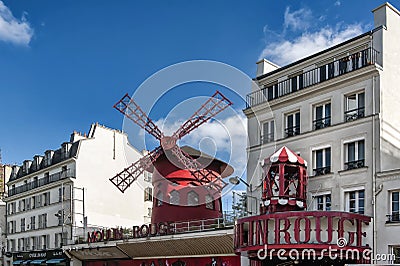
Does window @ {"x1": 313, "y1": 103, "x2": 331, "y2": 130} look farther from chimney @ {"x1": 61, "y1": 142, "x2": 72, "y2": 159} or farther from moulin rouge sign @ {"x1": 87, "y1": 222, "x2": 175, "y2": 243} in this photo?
chimney @ {"x1": 61, "y1": 142, "x2": 72, "y2": 159}

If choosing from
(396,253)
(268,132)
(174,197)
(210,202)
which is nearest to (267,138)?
(268,132)

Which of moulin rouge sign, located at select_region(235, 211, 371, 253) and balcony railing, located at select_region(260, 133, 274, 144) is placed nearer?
moulin rouge sign, located at select_region(235, 211, 371, 253)

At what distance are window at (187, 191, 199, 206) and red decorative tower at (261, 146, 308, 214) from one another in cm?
1103

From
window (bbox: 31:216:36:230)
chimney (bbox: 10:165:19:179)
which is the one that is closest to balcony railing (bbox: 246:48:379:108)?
window (bbox: 31:216:36:230)

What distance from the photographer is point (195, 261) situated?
2728 cm

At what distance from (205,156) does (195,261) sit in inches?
265

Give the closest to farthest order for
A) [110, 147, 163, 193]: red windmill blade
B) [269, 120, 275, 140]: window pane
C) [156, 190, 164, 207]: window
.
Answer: [269, 120, 275, 140]: window pane → [156, 190, 164, 207]: window → [110, 147, 163, 193]: red windmill blade

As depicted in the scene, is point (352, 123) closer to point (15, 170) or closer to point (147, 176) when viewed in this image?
point (147, 176)

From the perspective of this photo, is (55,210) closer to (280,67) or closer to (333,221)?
(280,67)

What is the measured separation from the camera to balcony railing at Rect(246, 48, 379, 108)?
20.2 m

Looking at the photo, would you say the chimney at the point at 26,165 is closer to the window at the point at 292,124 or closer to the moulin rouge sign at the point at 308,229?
the window at the point at 292,124

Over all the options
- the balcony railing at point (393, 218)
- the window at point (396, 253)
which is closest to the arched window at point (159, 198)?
the balcony railing at point (393, 218)

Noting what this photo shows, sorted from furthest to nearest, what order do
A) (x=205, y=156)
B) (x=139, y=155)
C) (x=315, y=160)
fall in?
(x=139, y=155) → (x=205, y=156) → (x=315, y=160)

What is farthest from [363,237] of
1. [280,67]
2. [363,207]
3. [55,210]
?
[55,210]
